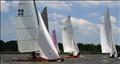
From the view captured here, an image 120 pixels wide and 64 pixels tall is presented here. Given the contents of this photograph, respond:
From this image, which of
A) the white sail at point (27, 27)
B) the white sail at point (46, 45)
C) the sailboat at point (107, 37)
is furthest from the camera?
the sailboat at point (107, 37)

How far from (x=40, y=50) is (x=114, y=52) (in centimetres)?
2152

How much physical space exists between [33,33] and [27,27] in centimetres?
86

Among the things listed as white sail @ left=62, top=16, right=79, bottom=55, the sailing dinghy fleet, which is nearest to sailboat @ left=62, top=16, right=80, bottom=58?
white sail @ left=62, top=16, right=79, bottom=55

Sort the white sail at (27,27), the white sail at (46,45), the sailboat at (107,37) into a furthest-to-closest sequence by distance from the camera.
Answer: the sailboat at (107,37)
the white sail at (27,27)
the white sail at (46,45)

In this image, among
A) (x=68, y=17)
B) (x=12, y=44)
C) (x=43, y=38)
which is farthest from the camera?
(x=12, y=44)

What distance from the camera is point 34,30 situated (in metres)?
44.4

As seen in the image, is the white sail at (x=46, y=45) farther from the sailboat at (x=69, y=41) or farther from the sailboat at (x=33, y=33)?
the sailboat at (x=69, y=41)

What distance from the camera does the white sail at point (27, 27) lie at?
43656 mm

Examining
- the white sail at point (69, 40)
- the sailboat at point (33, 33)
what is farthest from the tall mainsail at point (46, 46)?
the white sail at point (69, 40)

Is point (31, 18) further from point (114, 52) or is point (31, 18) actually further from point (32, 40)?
point (114, 52)

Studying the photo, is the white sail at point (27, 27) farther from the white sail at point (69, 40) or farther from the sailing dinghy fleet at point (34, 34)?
the white sail at point (69, 40)

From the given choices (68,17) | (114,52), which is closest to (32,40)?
(68,17)

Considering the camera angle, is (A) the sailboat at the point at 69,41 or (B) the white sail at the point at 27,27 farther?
(A) the sailboat at the point at 69,41

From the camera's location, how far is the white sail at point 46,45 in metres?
41.4
